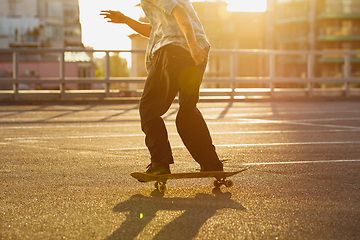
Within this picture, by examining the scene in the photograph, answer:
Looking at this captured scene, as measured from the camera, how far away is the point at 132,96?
15109 millimetres

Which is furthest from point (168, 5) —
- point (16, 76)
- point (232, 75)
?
point (232, 75)

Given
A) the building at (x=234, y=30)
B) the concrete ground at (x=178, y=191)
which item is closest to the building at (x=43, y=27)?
the building at (x=234, y=30)

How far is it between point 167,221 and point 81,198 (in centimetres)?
75

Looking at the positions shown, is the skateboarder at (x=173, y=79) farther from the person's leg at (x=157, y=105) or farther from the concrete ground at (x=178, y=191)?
the concrete ground at (x=178, y=191)

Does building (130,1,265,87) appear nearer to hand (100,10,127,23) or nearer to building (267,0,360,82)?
building (267,0,360,82)

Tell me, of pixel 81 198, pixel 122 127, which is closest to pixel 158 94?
pixel 81 198

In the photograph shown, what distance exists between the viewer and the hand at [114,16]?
4.05 meters

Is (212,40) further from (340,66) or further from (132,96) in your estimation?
(132,96)

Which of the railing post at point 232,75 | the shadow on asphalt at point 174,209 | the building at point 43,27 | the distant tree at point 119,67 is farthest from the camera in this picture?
the distant tree at point 119,67

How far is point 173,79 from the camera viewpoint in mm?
3598

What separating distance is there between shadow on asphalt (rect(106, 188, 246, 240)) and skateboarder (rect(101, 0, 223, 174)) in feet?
0.90

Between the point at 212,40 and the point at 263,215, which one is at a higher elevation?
the point at 212,40

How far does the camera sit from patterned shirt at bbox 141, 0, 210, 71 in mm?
3568

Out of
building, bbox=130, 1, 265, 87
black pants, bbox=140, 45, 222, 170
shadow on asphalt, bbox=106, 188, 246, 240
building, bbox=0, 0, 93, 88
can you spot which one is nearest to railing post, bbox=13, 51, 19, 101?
black pants, bbox=140, 45, 222, 170
